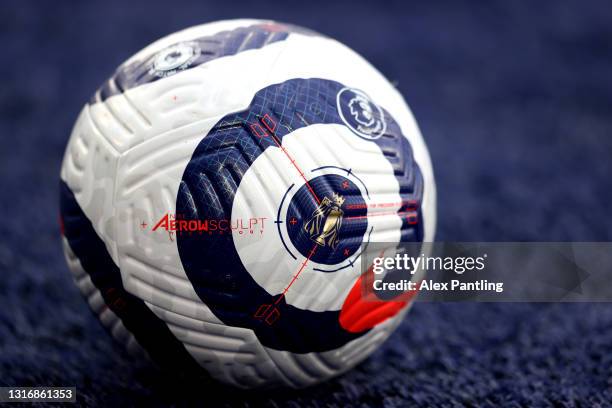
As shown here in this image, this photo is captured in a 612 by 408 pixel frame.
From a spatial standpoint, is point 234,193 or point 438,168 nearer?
point 234,193

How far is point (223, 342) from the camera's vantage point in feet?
4.67

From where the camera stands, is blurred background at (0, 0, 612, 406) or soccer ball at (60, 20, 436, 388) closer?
soccer ball at (60, 20, 436, 388)

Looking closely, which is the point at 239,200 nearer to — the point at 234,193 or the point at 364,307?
the point at 234,193

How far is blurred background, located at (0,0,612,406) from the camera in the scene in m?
1.71

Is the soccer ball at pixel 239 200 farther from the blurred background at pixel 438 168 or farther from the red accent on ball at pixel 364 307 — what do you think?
the blurred background at pixel 438 168

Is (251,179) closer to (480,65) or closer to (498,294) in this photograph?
(498,294)

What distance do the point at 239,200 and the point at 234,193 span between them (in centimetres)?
2

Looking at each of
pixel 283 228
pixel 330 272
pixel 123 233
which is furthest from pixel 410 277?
pixel 123 233

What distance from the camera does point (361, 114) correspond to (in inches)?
57.0

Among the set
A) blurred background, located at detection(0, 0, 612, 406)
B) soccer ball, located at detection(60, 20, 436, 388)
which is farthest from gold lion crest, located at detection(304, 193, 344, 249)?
blurred background, located at detection(0, 0, 612, 406)

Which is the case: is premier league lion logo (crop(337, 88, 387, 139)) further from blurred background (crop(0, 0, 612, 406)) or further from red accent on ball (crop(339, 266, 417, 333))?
blurred background (crop(0, 0, 612, 406))

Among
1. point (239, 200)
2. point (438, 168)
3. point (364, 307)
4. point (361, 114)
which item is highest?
point (438, 168)

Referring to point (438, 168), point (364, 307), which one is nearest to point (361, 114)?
point (364, 307)

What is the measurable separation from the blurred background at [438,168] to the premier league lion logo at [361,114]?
59 centimetres
